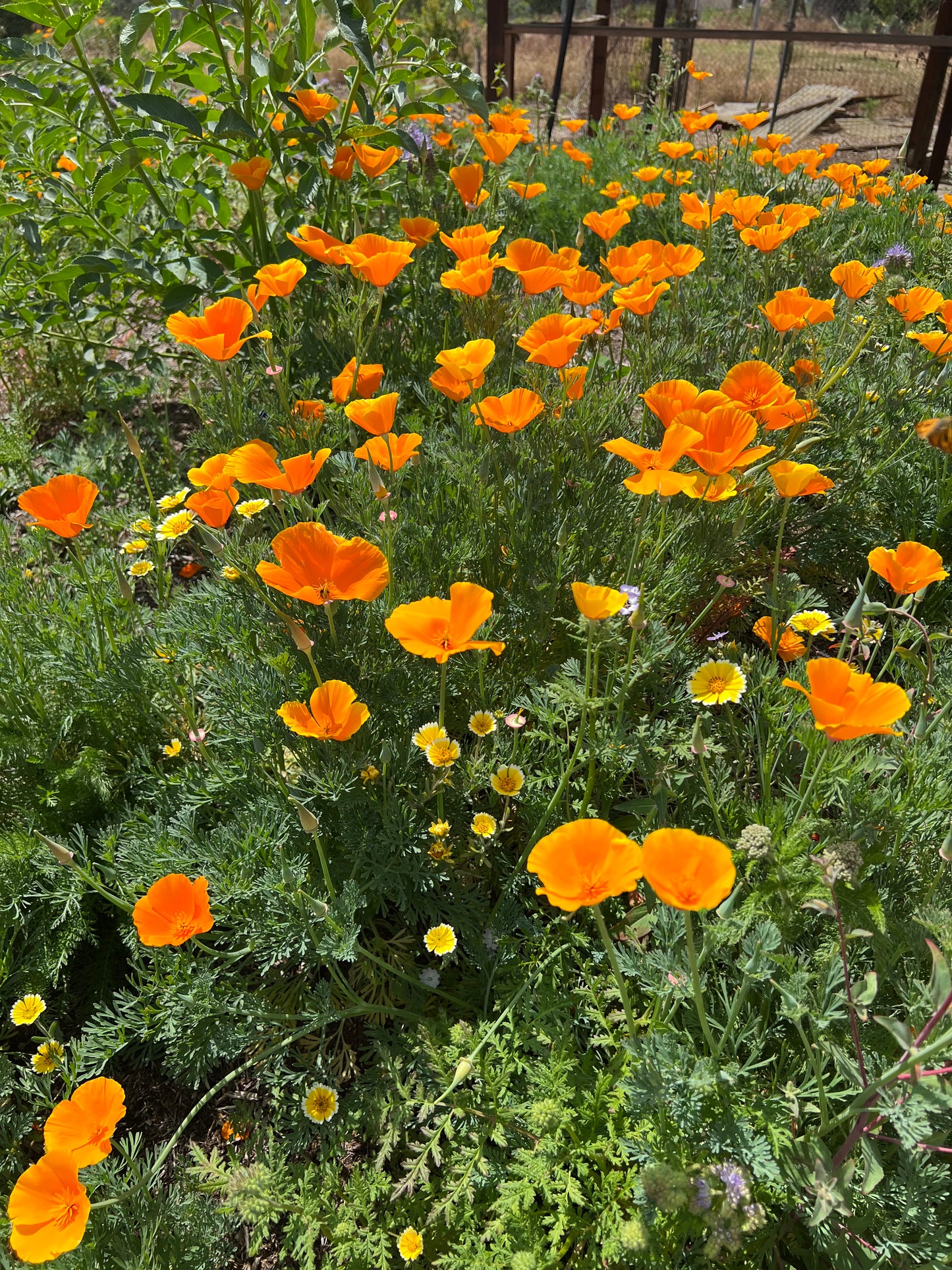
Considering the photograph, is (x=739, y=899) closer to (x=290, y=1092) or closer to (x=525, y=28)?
(x=290, y=1092)

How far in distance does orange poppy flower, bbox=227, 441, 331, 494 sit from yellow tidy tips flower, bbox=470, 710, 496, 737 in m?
0.58

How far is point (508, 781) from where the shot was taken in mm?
1562

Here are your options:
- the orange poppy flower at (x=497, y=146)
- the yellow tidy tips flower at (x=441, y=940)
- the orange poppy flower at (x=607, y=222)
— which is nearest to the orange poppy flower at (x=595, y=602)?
the yellow tidy tips flower at (x=441, y=940)

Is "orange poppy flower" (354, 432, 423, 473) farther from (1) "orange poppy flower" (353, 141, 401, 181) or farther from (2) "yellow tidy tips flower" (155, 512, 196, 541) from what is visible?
(1) "orange poppy flower" (353, 141, 401, 181)

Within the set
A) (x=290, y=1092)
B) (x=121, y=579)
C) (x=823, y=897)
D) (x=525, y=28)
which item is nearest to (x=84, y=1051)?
(x=290, y=1092)

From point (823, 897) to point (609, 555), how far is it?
3.48ft

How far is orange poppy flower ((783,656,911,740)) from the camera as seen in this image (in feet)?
3.44

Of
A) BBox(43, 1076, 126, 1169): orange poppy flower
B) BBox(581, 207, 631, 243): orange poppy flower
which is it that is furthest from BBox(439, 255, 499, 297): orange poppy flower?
BBox(43, 1076, 126, 1169): orange poppy flower

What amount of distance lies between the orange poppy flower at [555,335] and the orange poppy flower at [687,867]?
112cm

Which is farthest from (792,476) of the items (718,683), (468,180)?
(468,180)

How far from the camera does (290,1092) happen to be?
1.60 m

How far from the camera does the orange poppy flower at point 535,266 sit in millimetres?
1850

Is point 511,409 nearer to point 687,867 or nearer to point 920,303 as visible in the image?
point 687,867

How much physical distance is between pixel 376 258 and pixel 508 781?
1.15 metres
